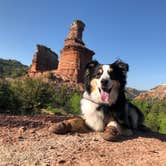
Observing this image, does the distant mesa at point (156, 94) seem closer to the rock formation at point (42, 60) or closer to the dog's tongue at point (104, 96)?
the rock formation at point (42, 60)

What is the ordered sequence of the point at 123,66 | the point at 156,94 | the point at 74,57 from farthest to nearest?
the point at 156,94
the point at 74,57
the point at 123,66

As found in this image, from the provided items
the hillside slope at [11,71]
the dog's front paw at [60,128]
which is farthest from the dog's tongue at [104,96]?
the hillside slope at [11,71]

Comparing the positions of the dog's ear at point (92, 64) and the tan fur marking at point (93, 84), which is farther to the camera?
the dog's ear at point (92, 64)

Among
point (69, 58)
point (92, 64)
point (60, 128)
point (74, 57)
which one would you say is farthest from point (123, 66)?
point (69, 58)

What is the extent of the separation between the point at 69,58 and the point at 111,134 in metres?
58.8

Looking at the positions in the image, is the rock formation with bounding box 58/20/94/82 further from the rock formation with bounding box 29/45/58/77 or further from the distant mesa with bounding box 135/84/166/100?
the distant mesa with bounding box 135/84/166/100

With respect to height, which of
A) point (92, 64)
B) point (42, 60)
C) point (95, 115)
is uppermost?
point (42, 60)

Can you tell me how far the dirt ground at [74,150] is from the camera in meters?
3.61

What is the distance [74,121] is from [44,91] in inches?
567

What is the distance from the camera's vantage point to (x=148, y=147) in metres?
4.39

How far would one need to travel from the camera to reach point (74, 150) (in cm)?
410

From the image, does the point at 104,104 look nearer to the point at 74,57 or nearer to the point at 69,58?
the point at 74,57

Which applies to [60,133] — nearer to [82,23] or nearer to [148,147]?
[148,147]

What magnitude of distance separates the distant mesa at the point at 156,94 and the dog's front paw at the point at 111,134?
88.7 meters
